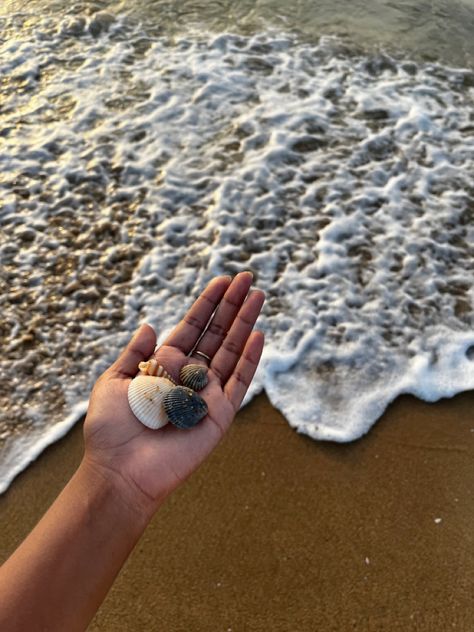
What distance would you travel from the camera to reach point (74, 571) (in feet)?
7.06

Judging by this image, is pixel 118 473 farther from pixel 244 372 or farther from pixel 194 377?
pixel 244 372

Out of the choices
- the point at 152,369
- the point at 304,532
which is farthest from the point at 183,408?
the point at 304,532

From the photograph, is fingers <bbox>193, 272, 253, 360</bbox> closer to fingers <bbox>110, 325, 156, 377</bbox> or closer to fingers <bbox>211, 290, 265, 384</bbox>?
fingers <bbox>211, 290, 265, 384</bbox>

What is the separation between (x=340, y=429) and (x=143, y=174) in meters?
2.98

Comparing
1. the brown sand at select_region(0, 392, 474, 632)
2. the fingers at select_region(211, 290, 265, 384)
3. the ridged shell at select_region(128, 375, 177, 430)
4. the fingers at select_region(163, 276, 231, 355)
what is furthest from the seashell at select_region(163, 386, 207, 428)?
the brown sand at select_region(0, 392, 474, 632)

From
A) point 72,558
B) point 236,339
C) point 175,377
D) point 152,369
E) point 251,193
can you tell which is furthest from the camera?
point 251,193

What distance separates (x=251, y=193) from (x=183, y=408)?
2.77 metres

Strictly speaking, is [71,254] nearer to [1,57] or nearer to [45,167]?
[45,167]

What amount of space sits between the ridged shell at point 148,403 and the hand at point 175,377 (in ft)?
0.11

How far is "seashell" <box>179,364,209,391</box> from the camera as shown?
2.78m

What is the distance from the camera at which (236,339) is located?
305 centimetres

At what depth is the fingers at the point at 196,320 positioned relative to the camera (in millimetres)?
3062

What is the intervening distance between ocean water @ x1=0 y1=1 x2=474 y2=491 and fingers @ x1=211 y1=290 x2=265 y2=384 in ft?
1.97

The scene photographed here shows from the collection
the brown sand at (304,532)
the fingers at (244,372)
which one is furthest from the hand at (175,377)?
the brown sand at (304,532)
